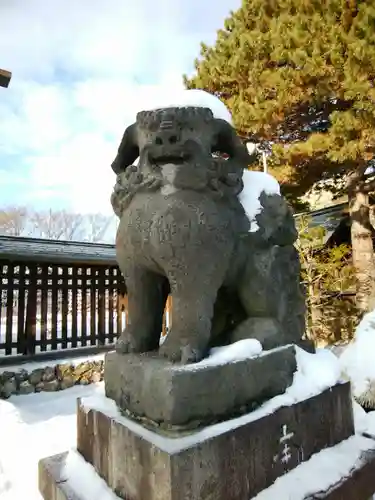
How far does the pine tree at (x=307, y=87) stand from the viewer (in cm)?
514

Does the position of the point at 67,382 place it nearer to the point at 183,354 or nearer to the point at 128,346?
the point at 128,346

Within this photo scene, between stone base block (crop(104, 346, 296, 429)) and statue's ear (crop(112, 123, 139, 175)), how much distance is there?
0.94 meters

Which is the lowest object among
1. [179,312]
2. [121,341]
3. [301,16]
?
[121,341]

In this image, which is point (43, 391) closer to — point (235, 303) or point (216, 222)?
point (235, 303)

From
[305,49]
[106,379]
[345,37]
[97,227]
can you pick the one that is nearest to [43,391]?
[106,379]

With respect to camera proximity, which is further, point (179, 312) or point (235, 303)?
point (235, 303)

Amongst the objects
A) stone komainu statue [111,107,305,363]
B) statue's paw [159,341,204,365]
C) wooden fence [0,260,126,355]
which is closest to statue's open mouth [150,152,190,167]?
stone komainu statue [111,107,305,363]

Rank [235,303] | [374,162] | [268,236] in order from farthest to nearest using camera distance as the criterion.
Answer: [374,162] < [235,303] < [268,236]

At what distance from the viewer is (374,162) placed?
22.1 ft

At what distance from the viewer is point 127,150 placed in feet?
5.71

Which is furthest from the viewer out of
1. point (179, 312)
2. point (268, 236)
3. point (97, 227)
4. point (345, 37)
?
point (97, 227)

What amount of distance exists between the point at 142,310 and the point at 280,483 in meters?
0.93

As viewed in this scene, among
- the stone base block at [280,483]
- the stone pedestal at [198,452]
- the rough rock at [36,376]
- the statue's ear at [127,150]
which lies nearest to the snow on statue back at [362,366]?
the stone base block at [280,483]

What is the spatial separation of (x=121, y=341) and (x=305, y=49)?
5.68 metres
